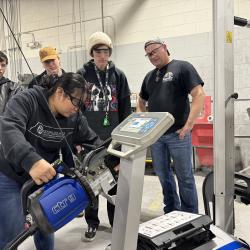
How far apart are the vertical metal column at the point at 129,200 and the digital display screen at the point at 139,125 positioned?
0.17 feet

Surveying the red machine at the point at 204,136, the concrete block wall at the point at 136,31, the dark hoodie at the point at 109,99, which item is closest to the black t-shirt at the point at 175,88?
the dark hoodie at the point at 109,99

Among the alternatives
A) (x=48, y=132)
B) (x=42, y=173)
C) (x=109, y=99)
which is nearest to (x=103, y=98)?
(x=109, y=99)

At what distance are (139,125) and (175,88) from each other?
1460mm

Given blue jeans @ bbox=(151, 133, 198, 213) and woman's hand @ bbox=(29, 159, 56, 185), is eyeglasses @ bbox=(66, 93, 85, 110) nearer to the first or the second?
woman's hand @ bbox=(29, 159, 56, 185)

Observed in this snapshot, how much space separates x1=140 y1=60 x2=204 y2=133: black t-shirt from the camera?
225 centimetres

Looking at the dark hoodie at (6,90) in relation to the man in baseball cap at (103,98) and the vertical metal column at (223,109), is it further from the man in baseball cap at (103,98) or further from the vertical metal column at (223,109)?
the vertical metal column at (223,109)

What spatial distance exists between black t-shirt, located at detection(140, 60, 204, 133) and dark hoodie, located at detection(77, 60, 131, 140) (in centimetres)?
24

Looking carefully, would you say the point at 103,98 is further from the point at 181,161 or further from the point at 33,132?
the point at 33,132

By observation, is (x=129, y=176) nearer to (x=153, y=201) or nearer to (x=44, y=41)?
(x=153, y=201)

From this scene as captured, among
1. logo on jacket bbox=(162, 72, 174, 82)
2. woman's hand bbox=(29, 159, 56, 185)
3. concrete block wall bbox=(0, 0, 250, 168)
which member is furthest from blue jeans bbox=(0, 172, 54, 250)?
concrete block wall bbox=(0, 0, 250, 168)

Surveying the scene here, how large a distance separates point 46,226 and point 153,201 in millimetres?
2196

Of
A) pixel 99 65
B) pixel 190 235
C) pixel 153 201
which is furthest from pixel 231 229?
pixel 153 201

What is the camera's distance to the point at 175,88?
7.50ft

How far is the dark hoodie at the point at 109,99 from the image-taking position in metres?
2.34
